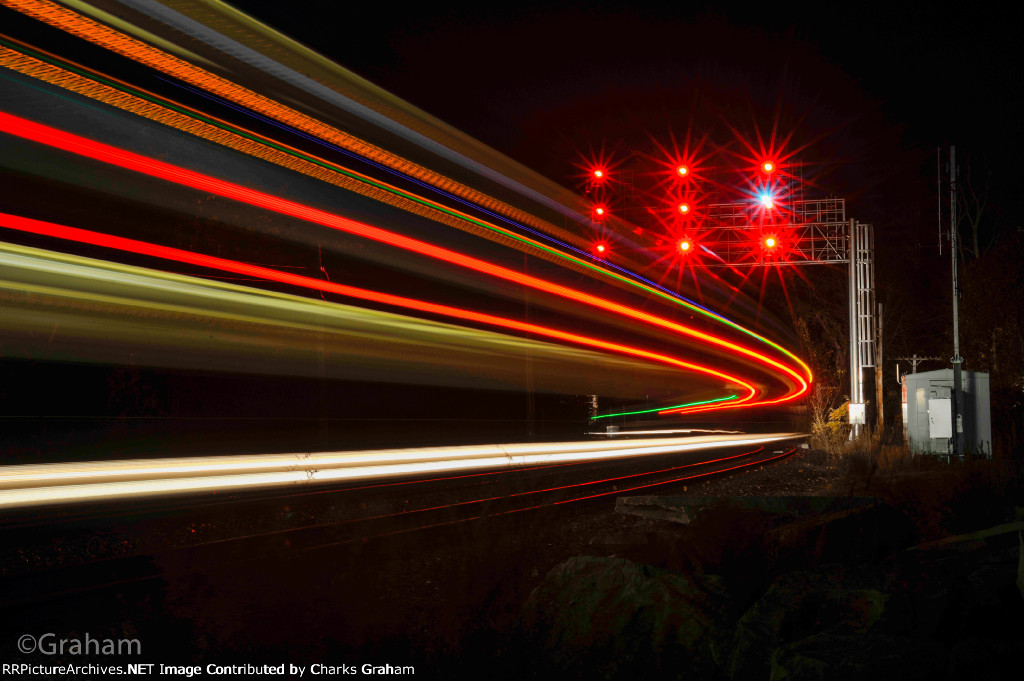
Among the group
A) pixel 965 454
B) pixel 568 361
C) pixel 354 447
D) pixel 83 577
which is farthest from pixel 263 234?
pixel 965 454

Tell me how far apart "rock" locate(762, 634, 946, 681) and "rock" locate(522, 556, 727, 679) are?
54cm

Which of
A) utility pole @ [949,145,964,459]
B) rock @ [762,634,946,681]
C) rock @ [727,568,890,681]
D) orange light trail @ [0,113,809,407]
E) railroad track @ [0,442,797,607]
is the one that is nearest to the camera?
rock @ [762,634,946,681]

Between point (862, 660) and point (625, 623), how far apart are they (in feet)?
3.79

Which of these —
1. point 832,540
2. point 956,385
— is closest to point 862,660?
point 832,540

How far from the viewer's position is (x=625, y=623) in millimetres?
3932

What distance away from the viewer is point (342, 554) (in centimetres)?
559

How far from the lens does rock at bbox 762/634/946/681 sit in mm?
3121

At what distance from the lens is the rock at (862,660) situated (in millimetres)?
3121

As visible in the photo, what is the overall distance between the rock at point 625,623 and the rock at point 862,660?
1.76 ft

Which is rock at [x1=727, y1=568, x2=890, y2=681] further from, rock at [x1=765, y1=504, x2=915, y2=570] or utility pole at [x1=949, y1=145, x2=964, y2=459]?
utility pole at [x1=949, y1=145, x2=964, y2=459]

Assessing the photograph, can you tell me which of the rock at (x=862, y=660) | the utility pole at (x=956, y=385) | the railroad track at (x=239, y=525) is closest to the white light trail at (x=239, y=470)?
the railroad track at (x=239, y=525)

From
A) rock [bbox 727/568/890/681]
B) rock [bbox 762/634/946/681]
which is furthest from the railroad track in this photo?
rock [bbox 762/634/946/681]

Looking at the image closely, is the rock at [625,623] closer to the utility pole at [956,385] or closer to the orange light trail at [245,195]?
the orange light trail at [245,195]

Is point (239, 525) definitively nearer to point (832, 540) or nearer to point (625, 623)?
point (625, 623)
